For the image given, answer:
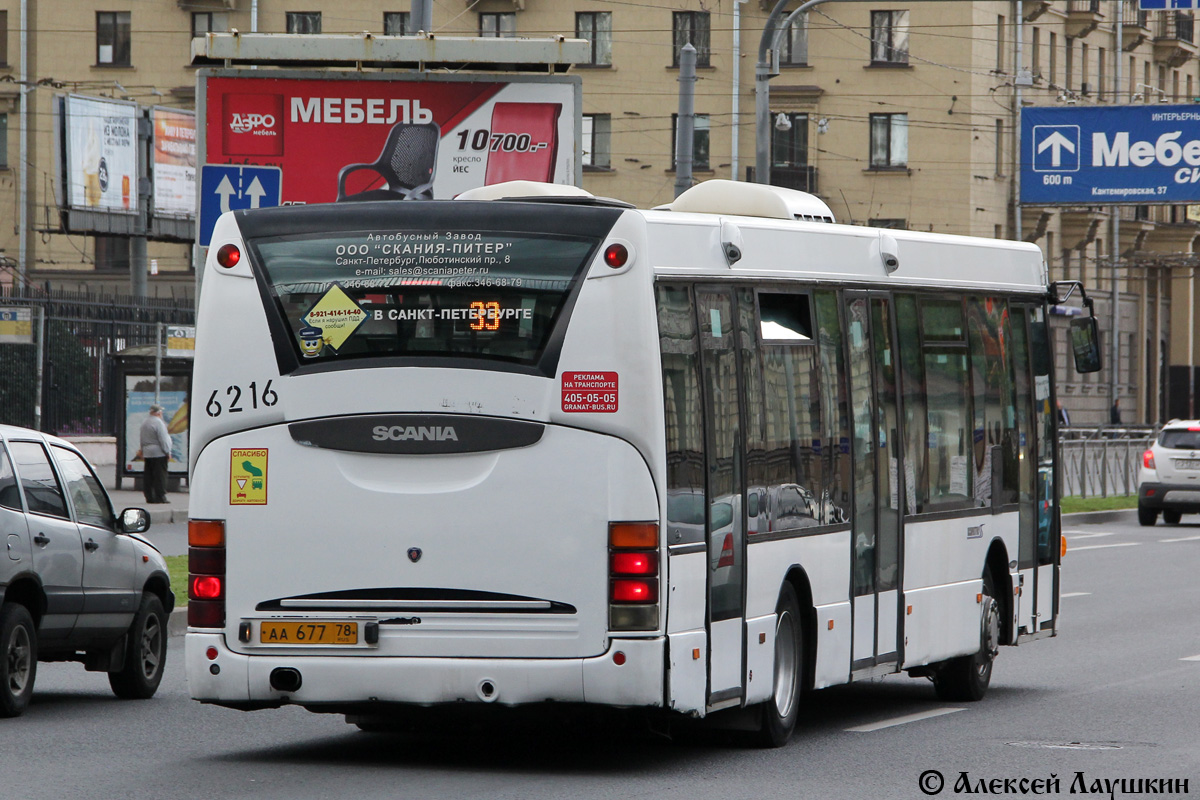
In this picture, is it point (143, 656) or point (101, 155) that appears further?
point (101, 155)

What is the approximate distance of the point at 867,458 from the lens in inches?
448

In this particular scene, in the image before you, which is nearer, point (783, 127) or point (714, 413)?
point (714, 413)

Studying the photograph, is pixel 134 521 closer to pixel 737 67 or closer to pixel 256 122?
pixel 256 122

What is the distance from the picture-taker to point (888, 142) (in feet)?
210

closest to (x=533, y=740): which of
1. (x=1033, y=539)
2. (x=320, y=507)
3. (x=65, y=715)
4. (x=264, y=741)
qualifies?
(x=264, y=741)

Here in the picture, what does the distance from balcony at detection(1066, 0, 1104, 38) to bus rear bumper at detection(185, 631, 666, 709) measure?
59709 mm

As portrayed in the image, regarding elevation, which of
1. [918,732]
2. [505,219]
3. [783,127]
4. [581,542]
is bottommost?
[918,732]

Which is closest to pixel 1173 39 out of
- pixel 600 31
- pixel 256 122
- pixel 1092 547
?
pixel 600 31

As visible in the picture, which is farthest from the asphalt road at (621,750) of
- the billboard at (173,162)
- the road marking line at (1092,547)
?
the billboard at (173,162)

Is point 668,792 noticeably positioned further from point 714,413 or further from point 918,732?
point 918,732

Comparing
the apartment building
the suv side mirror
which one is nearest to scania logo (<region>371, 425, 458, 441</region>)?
the suv side mirror

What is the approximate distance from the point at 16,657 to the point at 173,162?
1548 inches

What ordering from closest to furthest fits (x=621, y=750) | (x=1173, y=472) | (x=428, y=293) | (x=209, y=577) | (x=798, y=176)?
(x=428, y=293) → (x=209, y=577) → (x=621, y=750) → (x=1173, y=472) → (x=798, y=176)

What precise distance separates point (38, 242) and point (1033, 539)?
5542 cm
